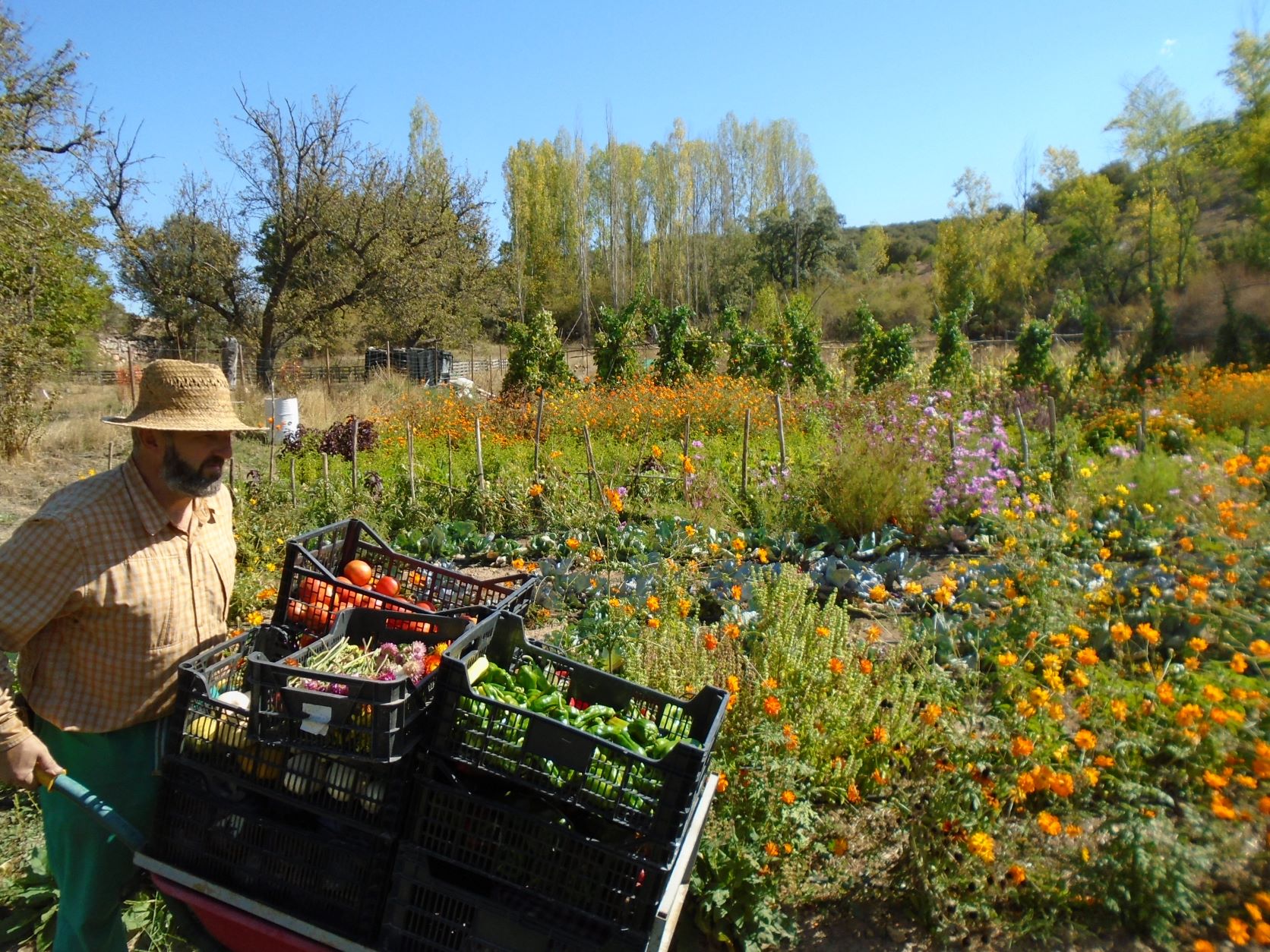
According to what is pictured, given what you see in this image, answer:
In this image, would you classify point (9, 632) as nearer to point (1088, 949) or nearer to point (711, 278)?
point (1088, 949)

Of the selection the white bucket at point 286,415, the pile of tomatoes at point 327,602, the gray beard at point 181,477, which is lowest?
the pile of tomatoes at point 327,602

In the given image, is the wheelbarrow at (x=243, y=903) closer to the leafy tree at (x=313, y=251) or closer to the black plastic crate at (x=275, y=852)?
the black plastic crate at (x=275, y=852)

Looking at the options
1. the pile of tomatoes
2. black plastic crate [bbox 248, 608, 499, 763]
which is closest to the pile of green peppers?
black plastic crate [bbox 248, 608, 499, 763]

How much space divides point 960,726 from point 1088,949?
0.69 m

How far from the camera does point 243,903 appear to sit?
197 cm

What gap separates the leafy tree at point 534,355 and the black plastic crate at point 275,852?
47.9 ft

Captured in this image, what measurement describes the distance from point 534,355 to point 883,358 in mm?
6449

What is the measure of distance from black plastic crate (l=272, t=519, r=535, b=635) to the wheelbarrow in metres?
0.72

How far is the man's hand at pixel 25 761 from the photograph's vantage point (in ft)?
6.85

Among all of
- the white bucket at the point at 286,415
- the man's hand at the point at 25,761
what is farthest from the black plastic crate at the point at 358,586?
the white bucket at the point at 286,415

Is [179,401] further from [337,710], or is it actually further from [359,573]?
[337,710]

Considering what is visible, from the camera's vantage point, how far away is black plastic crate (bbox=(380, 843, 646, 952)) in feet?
6.05

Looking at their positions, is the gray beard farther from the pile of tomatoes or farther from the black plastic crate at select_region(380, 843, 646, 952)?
the black plastic crate at select_region(380, 843, 646, 952)

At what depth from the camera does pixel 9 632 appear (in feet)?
6.93
